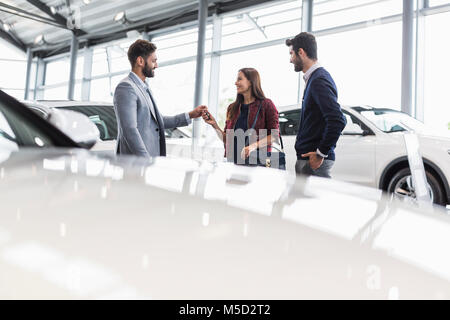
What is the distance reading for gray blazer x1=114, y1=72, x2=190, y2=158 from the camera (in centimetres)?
186

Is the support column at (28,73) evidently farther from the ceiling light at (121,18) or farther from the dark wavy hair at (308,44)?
the dark wavy hair at (308,44)

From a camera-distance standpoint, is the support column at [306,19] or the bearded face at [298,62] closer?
the bearded face at [298,62]

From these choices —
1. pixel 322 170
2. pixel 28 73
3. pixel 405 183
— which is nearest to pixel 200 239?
pixel 322 170

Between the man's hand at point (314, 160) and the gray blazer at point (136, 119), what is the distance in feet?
2.60

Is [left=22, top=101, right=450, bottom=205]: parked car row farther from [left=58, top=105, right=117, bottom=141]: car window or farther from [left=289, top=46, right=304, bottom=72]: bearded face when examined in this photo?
[left=289, top=46, right=304, bottom=72]: bearded face

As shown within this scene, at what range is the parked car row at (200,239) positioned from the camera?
371 millimetres

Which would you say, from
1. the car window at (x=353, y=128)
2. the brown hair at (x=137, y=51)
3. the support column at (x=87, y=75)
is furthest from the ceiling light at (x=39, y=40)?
the brown hair at (x=137, y=51)

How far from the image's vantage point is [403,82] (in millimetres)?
6492

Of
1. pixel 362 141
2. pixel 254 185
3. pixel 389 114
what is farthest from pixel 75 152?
pixel 389 114

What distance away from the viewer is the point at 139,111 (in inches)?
78.7

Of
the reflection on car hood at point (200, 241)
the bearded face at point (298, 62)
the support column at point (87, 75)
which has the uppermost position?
the support column at point (87, 75)

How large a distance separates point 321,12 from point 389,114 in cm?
435

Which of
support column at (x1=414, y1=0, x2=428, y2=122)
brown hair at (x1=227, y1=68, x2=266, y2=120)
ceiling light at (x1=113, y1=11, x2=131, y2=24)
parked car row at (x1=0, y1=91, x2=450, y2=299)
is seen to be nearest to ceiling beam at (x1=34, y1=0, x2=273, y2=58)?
ceiling light at (x1=113, y1=11, x2=131, y2=24)
